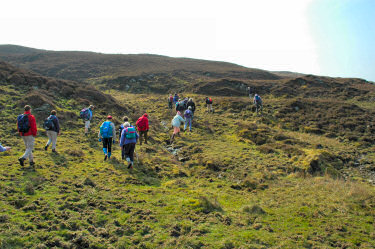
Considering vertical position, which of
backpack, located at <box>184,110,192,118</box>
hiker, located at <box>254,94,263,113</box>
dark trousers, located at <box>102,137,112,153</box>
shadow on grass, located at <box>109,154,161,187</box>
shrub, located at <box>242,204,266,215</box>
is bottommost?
shadow on grass, located at <box>109,154,161,187</box>

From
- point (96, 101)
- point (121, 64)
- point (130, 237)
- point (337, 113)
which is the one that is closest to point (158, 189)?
point (130, 237)

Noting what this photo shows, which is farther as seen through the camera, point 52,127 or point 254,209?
point 52,127

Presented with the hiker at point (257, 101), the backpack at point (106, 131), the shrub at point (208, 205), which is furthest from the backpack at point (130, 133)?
the hiker at point (257, 101)

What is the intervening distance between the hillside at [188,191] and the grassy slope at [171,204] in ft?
0.11

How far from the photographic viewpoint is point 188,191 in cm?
872

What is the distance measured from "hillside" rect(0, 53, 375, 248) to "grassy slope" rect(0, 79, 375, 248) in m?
0.03

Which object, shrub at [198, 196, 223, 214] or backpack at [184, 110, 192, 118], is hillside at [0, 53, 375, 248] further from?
backpack at [184, 110, 192, 118]

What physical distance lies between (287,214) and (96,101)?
21429 mm

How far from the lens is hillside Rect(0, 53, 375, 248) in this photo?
5766 mm

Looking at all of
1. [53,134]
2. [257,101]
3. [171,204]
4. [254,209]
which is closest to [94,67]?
[257,101]

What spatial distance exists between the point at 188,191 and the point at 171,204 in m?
1.35

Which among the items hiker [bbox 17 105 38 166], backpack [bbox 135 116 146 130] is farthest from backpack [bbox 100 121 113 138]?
backpack [bbox 135 116 146 130]

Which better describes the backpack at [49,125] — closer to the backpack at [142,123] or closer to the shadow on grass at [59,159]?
the shadow on grass at [59,159]

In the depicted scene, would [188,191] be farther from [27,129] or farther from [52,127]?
[52,127]
